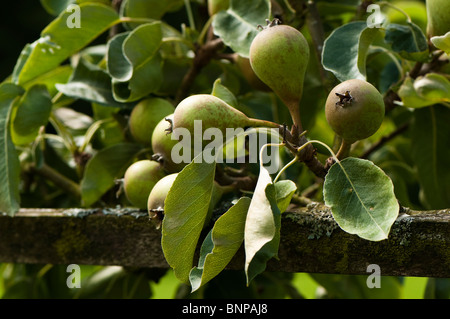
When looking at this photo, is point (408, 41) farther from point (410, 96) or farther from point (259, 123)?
point (259, 123)

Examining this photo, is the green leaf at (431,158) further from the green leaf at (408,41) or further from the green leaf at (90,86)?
the green leaf at (90,86)

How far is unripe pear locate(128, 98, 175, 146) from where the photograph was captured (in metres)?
0.60

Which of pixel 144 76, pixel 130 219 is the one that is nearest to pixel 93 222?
pixel 130 219

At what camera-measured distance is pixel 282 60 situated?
45 cm

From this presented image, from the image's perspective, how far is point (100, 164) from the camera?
644 millimetres

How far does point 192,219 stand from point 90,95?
0.82 feet

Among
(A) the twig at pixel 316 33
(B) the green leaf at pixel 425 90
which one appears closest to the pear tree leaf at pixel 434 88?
(B) the green leaf at pixel 425 90

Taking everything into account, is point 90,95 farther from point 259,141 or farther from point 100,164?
point 259,141

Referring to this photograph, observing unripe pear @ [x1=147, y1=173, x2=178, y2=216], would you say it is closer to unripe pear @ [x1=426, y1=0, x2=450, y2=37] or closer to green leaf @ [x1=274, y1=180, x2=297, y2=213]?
green leaf @ [x1=274, y1=180, x2=297, y2=213]

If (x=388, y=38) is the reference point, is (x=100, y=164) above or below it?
below

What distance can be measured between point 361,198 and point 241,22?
0.82ft

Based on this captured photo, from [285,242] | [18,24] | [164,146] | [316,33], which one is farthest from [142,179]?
[18,24]

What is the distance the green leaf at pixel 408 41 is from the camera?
54 centimetres

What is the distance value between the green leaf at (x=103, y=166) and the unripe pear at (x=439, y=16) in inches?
13.1
